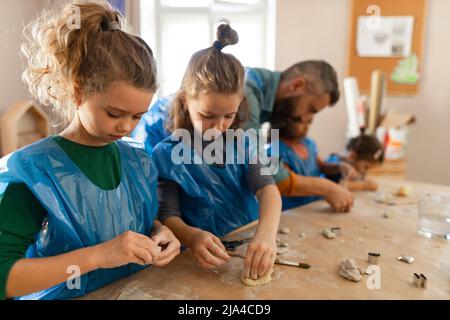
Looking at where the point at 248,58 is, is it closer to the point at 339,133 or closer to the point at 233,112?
the point at 339,133

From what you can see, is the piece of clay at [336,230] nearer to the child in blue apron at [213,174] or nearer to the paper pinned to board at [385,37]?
the child in blue apron at [213,174]

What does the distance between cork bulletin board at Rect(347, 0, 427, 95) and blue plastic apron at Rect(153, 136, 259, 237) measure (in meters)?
1.86

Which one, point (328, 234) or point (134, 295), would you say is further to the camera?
point (328, 234)

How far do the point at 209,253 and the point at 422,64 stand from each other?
244 cm

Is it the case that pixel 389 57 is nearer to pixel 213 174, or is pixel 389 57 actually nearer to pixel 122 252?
pixel 213 174

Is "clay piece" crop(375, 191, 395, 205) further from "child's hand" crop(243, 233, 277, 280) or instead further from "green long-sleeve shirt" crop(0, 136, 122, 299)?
"green long-sleeve shirt" crop(0, 136, 122, 299)

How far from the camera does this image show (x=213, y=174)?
1.06m

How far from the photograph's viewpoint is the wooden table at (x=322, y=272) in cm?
74

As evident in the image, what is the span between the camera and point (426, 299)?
74cm

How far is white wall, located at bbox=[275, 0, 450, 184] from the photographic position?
8.19ft

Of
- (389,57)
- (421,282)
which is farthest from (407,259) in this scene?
(389,57)

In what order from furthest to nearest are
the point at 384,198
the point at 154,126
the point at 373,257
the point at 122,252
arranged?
the point at 384,198
the point at 154,126
the point at 373,257
the point at 122,252

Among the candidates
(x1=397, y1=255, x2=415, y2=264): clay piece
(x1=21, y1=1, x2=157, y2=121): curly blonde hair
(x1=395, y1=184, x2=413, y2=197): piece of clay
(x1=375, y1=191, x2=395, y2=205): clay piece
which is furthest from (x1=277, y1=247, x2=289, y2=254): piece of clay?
(x1=395, y1=184, x2=413, y2=197): piece of clay

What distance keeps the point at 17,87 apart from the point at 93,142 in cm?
92
